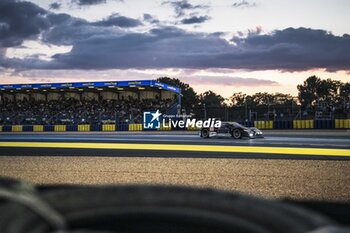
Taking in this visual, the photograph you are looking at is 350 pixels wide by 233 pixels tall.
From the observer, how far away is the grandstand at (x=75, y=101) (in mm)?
42656

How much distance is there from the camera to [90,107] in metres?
56.1

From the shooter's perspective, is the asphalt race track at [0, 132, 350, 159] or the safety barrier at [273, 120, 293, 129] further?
the safety barrier at [273, 120, 293, 129]

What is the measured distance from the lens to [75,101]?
187ft

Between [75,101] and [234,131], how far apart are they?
42.8 meters

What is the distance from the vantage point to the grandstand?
140 ft

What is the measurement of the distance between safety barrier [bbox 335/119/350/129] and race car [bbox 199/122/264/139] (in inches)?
494

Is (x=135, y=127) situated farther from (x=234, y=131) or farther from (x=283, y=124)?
(x=234, y=131)

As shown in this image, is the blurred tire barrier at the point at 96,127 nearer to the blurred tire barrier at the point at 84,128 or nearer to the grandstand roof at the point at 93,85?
the blurred tire barrier at the point at 84,128

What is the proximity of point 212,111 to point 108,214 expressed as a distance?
31537 mm

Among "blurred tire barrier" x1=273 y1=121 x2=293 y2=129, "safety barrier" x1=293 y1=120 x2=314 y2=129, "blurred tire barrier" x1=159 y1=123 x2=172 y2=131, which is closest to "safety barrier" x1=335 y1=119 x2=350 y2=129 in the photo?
"safety barrier" x1=293 y1=120 x2=314 y2=129

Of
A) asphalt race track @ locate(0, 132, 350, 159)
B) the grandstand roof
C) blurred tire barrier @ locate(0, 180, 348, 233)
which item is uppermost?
the grandstand roof

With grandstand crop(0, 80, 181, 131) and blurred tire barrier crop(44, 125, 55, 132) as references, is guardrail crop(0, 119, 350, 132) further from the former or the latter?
grandstand crop(0, 80, 181, 131)

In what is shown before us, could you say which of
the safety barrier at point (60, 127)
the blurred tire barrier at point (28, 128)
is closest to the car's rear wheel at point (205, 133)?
the safety barrier at point (60, 127)

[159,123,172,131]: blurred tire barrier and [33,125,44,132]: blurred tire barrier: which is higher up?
[159,123,172,131]: blurred tire barrier
